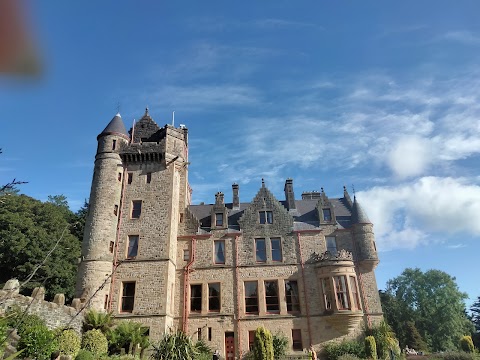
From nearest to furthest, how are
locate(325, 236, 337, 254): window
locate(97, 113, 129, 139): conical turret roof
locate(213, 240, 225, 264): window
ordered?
locate(213, 240, 225, 264): window < locate(325, 236, 337, 254): window < locate(97, 113, 129, 139): conical turret roof

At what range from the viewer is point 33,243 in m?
33.6

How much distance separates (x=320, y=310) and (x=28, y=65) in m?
28.8

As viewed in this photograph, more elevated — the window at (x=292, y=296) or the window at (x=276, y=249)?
the window at (x=276, y=249)

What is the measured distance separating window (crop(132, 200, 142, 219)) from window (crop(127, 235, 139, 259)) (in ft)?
5.57

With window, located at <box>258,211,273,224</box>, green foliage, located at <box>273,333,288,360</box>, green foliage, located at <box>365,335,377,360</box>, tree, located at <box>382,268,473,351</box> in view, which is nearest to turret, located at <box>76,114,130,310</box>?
window, located at <box>258,211,273,224</box>

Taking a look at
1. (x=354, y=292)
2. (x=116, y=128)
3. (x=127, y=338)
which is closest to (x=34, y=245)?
(x=116, y=128)

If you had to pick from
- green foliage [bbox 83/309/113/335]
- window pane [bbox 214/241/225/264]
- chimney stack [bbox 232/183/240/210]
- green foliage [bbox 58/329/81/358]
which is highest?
chimney stack [bbox 232/183/240/210]

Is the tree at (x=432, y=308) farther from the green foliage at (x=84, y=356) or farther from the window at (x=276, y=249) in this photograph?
the green foliage at (x=84, y=356)

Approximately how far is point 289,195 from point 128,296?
16033 millimetres

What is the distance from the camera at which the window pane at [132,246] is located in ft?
90.5

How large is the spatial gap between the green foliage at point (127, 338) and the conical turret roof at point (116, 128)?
16486 mm

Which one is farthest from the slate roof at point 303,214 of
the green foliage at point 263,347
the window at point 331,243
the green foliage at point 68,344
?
the green foliage at point 68,344

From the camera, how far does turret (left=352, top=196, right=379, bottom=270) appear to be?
2880cm

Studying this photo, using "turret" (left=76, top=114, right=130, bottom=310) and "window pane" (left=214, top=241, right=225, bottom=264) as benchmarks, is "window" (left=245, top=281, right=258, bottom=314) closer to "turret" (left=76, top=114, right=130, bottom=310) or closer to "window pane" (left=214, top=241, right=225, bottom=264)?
"window pane" (left=214, top=241, right=225, bottom=264)
